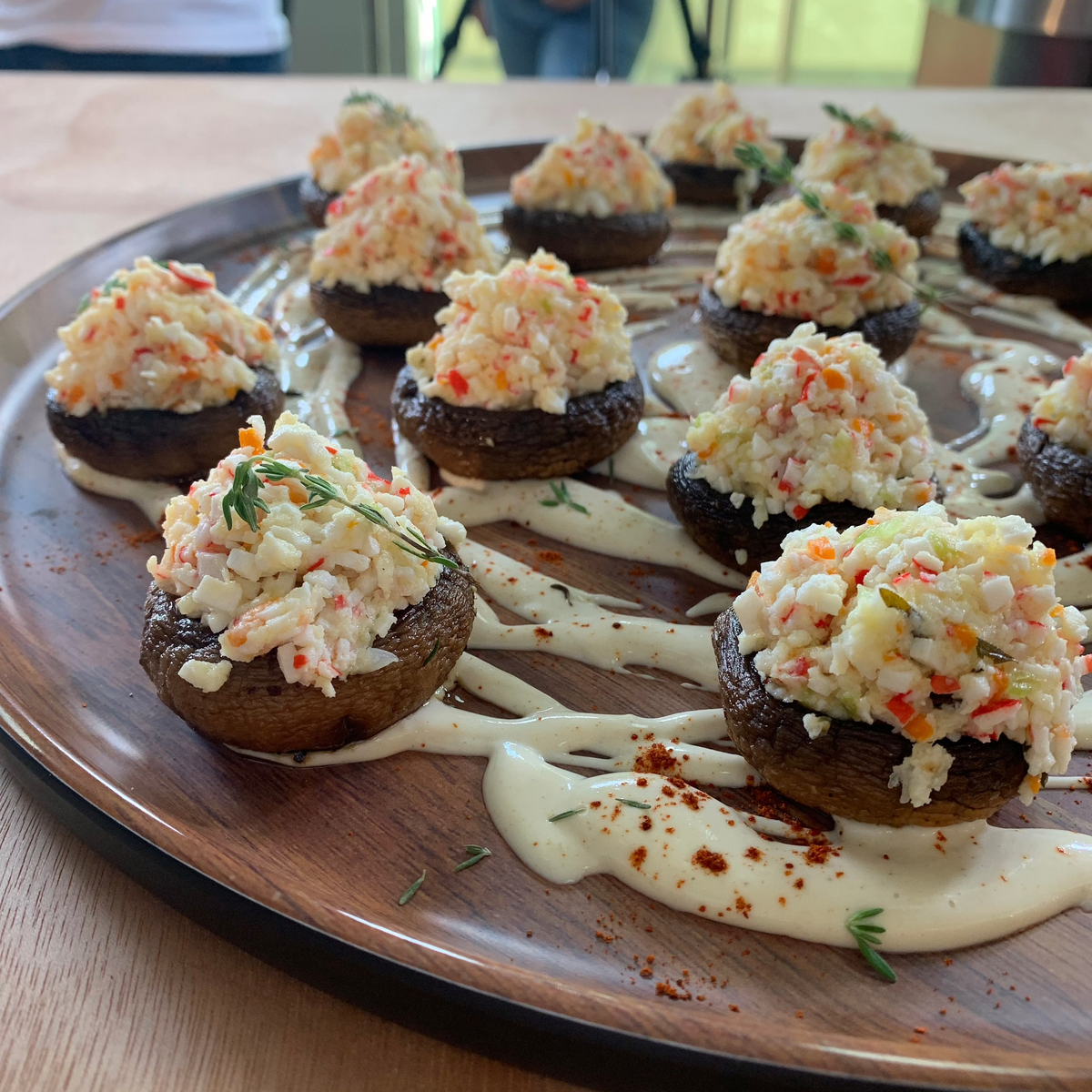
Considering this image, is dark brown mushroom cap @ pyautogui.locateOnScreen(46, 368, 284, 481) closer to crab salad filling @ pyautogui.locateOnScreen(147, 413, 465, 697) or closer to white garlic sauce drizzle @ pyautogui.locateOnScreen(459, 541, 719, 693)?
crab salad filling @ pyautogui.locateOnScreen(147, 413, 465, 697)

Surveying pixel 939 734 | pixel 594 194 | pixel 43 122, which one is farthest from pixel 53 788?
pixel 43 122

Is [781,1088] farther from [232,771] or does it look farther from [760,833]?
[232,771]

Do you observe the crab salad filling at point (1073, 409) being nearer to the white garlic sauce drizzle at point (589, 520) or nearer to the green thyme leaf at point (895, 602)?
the white garlic sauce drizzle at point (589, 520)

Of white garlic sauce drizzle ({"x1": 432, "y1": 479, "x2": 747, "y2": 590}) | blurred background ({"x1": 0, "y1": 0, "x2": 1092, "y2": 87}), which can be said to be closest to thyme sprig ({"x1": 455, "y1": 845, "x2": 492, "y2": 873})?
white garlic sauce drizzle ({"x1": 432, "y1": 479, "x2": 747, "y2": 590})

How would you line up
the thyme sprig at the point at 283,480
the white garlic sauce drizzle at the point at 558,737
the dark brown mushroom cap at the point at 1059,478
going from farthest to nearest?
the dark brown mushroom cap at the point at 1059,478 → the white garlic sauce drizzle at the point at 558,737 → the thyme sprig at the point at 283,480

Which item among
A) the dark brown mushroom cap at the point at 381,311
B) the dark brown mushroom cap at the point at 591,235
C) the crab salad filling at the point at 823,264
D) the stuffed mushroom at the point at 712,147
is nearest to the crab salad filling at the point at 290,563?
the dark brown mushroom cap at the point at 381,311

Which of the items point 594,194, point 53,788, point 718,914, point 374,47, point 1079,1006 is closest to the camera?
point 1079,1006
